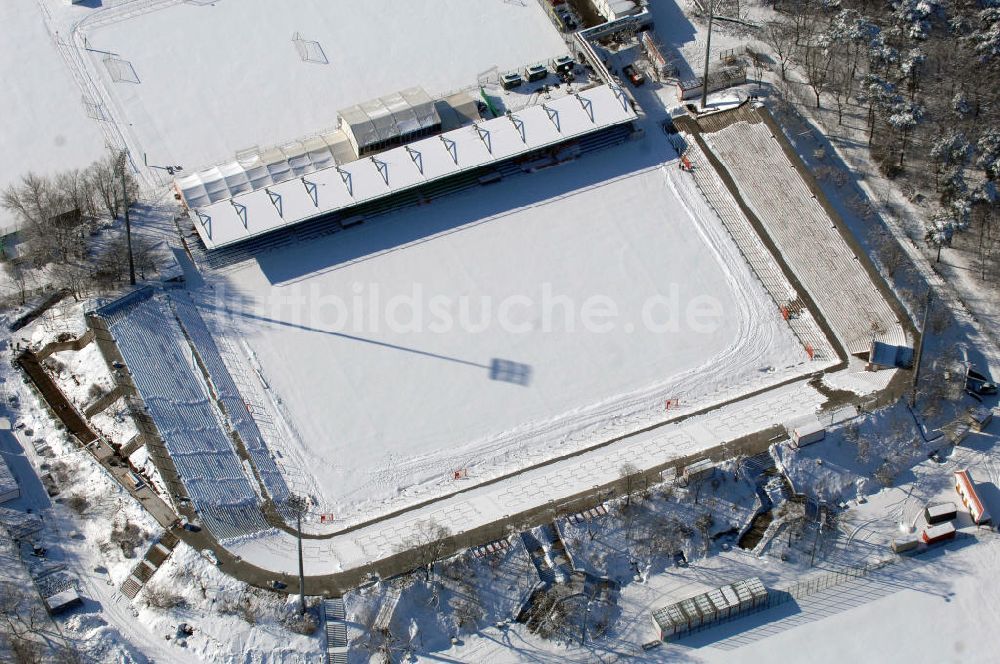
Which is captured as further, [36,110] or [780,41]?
[780,41]

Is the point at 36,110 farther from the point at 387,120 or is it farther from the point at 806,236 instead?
the point at 806,236

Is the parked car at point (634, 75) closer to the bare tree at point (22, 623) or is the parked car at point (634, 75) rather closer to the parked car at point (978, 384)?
the parked car at point (978, 384)

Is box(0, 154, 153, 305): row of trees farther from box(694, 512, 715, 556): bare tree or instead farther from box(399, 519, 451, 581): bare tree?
box(694, 512, 715, 556): bare tree

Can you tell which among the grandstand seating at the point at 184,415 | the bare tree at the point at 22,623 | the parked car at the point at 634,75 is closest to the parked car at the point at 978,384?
the parked car at the point at 634,75

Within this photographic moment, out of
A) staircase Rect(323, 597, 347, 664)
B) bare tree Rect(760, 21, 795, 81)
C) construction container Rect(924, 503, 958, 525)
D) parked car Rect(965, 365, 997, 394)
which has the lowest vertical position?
construction container Rect(924, 503, 958, 525)

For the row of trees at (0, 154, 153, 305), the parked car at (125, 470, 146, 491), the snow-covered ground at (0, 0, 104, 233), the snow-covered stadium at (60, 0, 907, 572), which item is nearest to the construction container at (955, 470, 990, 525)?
the snow-covered stadium at (60, 0, 907, 572)

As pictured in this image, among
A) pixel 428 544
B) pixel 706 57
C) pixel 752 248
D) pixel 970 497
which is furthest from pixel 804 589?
pixel 706 57
